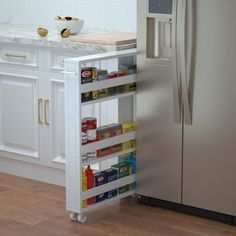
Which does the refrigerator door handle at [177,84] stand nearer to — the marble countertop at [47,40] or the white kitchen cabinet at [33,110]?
the marble countertop at [47,40]

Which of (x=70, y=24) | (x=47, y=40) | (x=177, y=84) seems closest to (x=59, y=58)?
(x=47, y=40)

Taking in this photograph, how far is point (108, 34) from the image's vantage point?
15.9 ft

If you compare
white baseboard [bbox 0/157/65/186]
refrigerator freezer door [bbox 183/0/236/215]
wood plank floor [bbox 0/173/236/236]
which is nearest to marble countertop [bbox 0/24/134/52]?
refrigerator freezer door [bbox 183/0/236/215]

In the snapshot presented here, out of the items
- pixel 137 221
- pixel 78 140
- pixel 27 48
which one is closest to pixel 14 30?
pixel 27 48

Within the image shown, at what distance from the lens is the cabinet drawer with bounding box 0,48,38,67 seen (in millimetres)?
4949

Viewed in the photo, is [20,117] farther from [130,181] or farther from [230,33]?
[230,33]

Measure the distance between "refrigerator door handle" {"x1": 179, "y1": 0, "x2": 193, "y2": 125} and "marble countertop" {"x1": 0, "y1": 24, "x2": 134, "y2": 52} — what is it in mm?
521

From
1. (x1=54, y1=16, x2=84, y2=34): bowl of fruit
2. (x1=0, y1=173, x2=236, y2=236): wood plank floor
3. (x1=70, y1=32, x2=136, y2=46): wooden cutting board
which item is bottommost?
(x1=0, y1=173, x2=236, y2=236): wood plank floor

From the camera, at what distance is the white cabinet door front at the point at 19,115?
5.05 meters

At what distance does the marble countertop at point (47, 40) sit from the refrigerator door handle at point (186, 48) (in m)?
0.52

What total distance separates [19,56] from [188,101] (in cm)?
139

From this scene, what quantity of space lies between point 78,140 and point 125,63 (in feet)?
2.27

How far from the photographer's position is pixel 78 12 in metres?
5.33

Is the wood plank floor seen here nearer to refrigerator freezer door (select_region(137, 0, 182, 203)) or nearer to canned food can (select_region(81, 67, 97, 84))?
refrigerator freezer door (select_region(137, 0, 182, 203))
